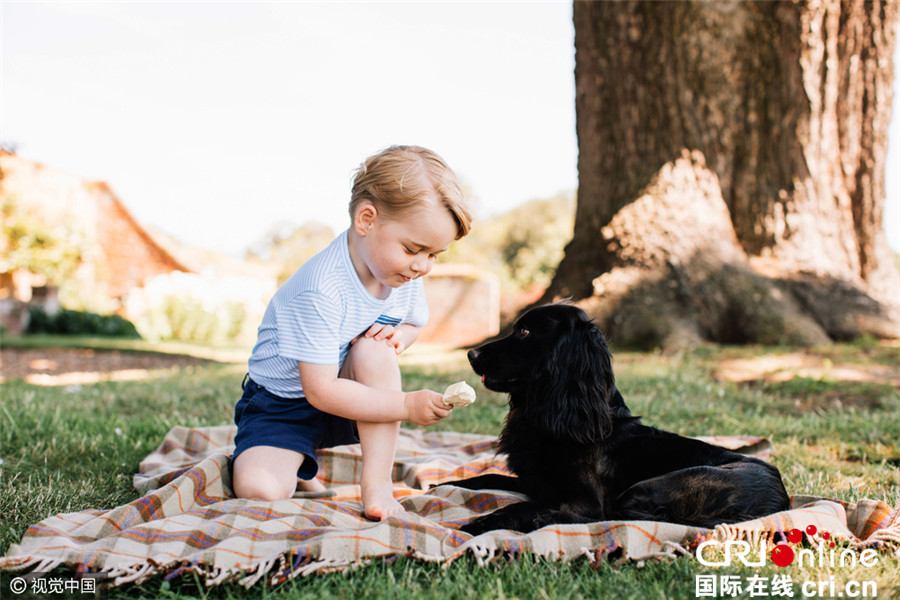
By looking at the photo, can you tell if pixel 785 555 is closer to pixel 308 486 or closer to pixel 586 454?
pixel 586 454

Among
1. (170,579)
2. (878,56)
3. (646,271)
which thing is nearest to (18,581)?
(170,579)

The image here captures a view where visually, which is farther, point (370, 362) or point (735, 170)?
point (735, 170)

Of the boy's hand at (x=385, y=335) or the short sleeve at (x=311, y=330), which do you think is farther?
the boy's hand at (x=385, y=335)

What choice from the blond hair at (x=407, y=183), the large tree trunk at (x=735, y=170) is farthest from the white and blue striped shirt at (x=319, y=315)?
the large tree trunk at (x=735, y=170)

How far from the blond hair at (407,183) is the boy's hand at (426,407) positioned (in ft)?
1.94

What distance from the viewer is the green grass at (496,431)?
1.62 metres

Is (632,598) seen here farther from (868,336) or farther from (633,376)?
(868,336)

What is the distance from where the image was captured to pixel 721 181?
21.0 ft

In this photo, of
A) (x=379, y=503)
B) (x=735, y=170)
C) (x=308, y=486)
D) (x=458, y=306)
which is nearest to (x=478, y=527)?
(x=379, y=503)

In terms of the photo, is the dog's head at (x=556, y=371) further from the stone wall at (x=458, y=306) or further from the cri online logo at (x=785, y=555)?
the stone wall at (x=458, y=306)

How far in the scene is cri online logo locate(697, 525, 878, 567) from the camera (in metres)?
1.73

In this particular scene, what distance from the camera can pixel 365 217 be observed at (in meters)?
2.26

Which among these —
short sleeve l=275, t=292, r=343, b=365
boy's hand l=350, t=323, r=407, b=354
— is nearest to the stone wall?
boy's hand l=350, t=323, r=407, b=354

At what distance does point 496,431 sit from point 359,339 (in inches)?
61.5
